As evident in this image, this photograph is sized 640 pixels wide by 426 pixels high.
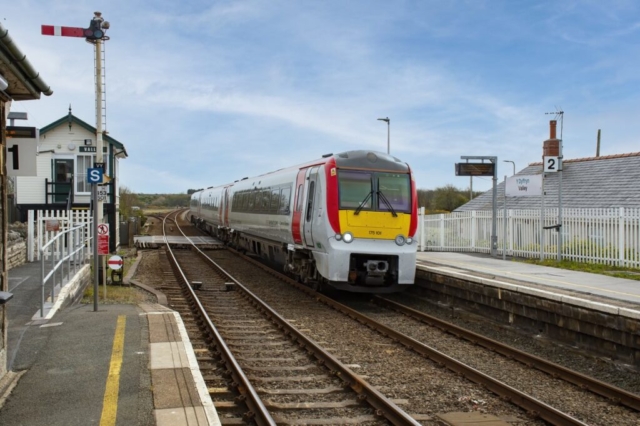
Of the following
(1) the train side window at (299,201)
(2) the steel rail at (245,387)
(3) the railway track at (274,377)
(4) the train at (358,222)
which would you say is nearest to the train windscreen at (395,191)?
(4) the train at (358,222)

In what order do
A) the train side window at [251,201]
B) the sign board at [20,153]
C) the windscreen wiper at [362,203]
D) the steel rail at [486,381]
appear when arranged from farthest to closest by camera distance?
the train side window at [251,201]
the windscreen wiper at [362,203]
the sign board at [20,153]
the steel rail at [486,381]

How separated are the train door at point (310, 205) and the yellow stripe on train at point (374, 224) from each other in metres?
1.02

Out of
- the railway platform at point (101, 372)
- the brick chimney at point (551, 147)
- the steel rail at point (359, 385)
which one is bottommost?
the steel rail at point (359, 385)

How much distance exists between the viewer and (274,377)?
7.45 metres

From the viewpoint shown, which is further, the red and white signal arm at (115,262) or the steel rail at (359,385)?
the red and white signal arm at (115,262)

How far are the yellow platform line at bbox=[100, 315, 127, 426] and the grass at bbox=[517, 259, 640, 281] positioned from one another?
10099 mm

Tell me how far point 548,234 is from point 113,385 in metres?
14.2

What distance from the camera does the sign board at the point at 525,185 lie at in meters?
17.2

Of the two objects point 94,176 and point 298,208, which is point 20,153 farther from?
point 298,208

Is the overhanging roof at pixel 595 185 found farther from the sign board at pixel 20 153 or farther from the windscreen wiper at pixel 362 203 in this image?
the sign board at pixel 20 153

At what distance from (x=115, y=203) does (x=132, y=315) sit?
64.8 feet

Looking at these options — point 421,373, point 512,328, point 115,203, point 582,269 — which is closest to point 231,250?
point 115,203

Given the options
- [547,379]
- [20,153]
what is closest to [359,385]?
[547,379]

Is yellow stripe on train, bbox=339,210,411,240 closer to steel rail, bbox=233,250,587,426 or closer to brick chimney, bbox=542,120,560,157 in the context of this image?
steel rail, bbox=233,250,587,426
